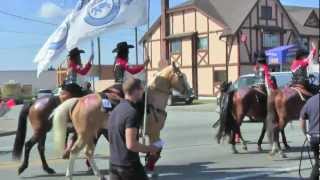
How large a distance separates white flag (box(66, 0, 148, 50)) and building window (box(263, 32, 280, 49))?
49.0 meters

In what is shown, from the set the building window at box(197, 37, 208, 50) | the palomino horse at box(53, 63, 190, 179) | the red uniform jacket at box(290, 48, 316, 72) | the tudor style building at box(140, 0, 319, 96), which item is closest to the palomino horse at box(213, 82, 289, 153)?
the red uniform jacket at box(290, 48, 316, 72)

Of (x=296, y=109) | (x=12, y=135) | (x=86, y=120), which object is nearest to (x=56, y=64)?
(x=86, y=120)

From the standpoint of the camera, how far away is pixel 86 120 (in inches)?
441

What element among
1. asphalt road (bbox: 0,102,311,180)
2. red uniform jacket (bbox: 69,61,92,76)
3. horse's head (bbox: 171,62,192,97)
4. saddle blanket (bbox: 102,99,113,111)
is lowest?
asphalt road (bbox: 0,102,311,180)

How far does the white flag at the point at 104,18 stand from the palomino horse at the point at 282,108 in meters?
5.22

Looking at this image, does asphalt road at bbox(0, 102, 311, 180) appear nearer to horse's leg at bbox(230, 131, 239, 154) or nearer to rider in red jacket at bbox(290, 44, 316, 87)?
horse's leg at bbox(230, 131, 239, 154)

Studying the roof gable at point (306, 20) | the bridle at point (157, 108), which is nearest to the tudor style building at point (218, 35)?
the roof gable at point (306, 20)

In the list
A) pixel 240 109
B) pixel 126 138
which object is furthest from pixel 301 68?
pixel 126 138

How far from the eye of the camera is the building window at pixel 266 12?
59.8m

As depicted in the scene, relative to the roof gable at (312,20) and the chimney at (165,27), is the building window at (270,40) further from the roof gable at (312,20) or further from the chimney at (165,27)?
the roof gable at (312,20)

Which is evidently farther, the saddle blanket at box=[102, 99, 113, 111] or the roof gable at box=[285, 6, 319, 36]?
the roof gable at box=[285, 6, 319, 36]

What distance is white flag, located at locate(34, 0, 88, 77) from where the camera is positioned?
1087 cm

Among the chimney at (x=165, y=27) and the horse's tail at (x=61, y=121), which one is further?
the chimney at (x=165, y=27)

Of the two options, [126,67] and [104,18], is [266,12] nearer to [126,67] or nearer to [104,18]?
[126,67]
